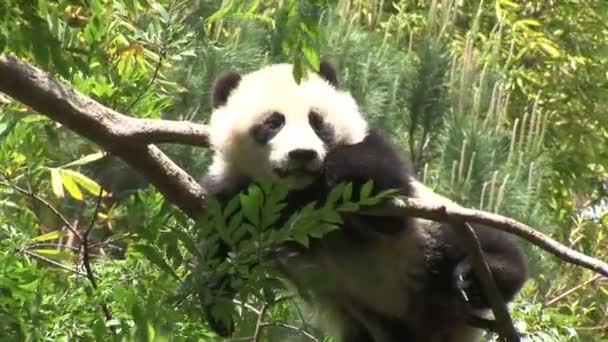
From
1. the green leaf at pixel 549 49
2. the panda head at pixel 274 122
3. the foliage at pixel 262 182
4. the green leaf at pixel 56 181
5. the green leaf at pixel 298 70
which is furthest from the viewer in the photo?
the green leaf at pixel 549 49

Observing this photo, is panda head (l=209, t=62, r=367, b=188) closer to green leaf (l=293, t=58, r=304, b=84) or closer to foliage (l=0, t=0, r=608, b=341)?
foliage (l=0, t=0, r=608, b=341)

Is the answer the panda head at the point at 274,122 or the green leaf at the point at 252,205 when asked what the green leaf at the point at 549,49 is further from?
the green leaf at the point at 252,205

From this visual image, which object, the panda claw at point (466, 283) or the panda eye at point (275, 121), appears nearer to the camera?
the panda claw at point (466, 283)

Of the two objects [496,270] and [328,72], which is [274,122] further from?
[496,270]

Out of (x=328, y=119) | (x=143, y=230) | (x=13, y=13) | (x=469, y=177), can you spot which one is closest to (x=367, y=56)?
(x=469, y=177)

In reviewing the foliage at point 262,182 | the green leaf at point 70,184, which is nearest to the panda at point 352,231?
the foliage at point 262,182

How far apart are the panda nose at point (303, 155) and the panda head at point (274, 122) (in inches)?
4.0

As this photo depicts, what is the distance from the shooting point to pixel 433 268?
12.1 feet

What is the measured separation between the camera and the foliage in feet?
7.73

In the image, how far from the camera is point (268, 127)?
372cm

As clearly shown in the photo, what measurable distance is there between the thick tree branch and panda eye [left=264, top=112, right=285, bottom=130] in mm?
346

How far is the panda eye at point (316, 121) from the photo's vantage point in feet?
12.1

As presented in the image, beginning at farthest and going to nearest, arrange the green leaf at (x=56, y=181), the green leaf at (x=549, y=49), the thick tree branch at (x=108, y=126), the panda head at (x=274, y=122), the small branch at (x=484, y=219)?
the green leaf at (x=549, y=49) → the green leaf at (x=56, y=181) → the panda head at (x=274, y=122) → the thick tree branch at (x=108, y=126) → the small branch at (x=484, y=219)

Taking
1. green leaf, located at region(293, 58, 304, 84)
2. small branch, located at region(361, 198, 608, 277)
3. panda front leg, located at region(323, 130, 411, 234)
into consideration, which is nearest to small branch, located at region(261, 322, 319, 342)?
panda front leg, located at region(323, 130, 411, 234)
